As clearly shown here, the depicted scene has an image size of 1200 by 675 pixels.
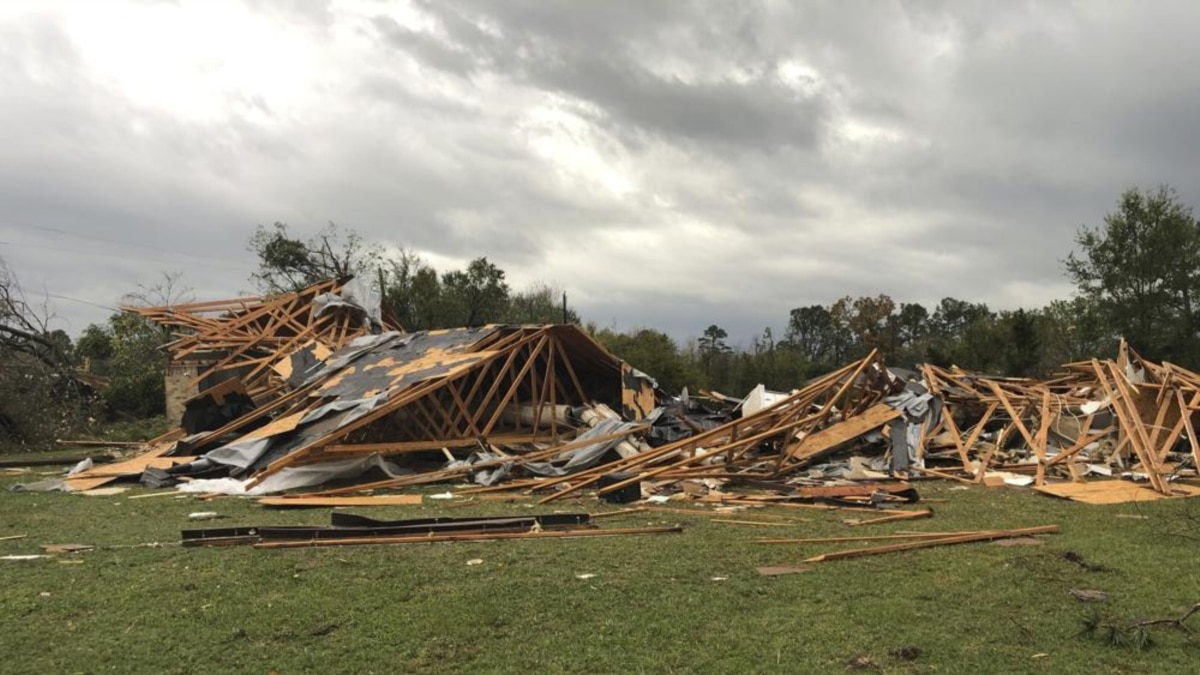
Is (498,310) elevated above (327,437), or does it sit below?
above

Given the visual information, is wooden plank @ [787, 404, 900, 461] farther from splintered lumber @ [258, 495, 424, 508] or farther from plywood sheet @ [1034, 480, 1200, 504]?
splintered lumber @ [258, 495, 424, 508]

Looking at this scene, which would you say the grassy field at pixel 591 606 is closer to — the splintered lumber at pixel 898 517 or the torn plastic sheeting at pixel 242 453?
the splintered lumber at pixel 898 517

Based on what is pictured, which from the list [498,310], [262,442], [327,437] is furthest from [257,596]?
[498,310]

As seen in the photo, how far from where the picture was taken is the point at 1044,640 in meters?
4.31

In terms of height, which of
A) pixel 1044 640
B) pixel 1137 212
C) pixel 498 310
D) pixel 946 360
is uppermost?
pixel 1137 212

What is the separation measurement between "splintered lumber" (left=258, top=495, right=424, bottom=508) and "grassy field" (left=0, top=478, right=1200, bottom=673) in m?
2.23

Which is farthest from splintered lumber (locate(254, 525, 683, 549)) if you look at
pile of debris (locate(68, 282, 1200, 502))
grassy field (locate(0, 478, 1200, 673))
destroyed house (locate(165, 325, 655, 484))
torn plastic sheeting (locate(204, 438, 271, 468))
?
torn plastic sheeting (locate(204, 438, 271, 468))

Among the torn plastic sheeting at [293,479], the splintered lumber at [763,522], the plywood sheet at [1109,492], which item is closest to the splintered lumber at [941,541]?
Answer: the splintered lumber at [763,522]

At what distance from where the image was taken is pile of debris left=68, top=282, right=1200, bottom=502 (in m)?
11.4

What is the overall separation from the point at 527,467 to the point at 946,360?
30.4m

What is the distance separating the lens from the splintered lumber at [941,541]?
6367 millimetres

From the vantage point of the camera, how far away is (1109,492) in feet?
32.7

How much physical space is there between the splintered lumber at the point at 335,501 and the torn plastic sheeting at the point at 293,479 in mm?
662

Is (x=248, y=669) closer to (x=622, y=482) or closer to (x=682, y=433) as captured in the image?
(x=622, y=482)
